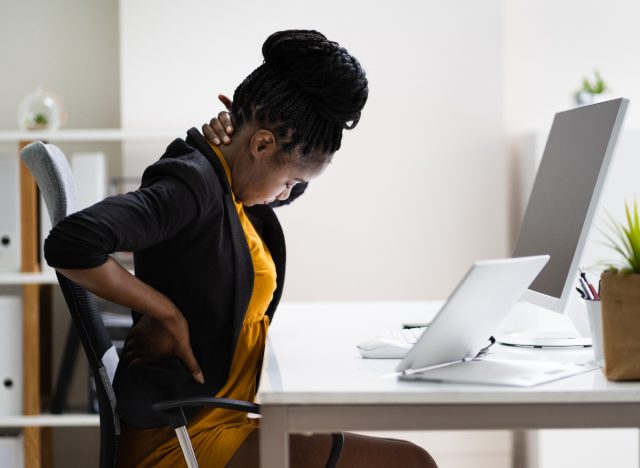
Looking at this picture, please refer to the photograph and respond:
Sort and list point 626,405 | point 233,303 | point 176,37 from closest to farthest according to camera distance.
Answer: point 626,405 < point 233,303 < point 176,37

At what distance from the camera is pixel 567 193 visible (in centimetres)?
166

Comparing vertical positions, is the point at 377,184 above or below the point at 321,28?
below

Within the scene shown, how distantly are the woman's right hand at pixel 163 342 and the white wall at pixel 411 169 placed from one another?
74.9 inches

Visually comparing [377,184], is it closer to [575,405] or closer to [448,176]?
[448,176]

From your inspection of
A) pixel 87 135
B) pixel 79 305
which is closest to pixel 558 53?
pixel 87 135

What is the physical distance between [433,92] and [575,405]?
245 cm

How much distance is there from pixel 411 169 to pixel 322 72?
1.96m

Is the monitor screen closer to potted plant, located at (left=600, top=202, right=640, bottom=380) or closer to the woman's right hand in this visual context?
potted plant, located at (left=600, top=202, right=640, bottom=380)

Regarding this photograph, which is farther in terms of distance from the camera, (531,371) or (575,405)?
(531,371)

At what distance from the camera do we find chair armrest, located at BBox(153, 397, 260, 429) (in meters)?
1.23

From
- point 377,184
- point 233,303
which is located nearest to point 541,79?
point 377,184

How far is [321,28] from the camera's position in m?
3.40

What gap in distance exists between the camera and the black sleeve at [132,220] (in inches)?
50.0

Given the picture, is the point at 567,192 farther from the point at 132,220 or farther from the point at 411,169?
the point at 411,169
